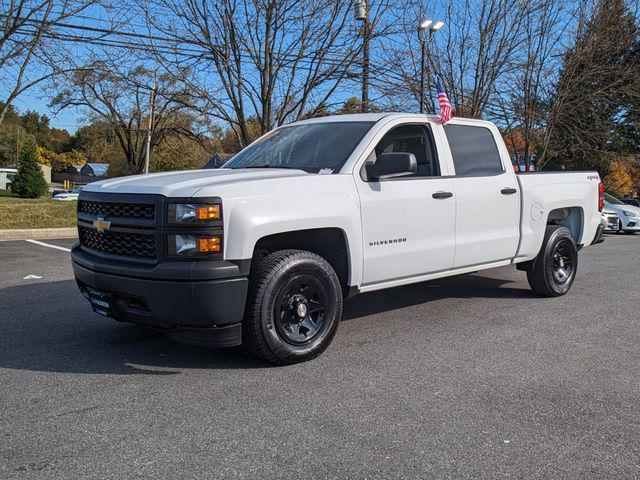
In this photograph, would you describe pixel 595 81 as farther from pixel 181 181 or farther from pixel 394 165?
pixel 181 181

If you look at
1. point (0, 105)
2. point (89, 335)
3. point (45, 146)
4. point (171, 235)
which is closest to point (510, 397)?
point (171, 235)

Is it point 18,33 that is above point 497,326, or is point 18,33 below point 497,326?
above

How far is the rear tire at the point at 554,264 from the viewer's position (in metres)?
6.68

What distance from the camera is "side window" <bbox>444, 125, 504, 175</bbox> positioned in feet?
18.9

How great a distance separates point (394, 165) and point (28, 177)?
2933 centimetres

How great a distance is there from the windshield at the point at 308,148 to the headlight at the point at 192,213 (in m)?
1.22

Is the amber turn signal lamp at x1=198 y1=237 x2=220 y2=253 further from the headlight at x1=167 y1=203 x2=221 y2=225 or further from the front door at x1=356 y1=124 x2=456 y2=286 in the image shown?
the front door at x1=356 y1=124 x2=456 y2=286

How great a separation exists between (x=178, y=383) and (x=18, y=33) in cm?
1224

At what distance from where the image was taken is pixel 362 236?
15.5 feet

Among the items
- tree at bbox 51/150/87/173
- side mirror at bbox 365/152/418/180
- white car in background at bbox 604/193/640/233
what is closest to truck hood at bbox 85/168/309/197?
side mirror at bbox 365/152/418/180

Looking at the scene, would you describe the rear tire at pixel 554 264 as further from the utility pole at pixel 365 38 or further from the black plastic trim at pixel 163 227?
the utility pole at pixel 365 38

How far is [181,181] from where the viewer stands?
4172 millimetres

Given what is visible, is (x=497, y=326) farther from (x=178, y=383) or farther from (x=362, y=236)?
(x=178, y=383)

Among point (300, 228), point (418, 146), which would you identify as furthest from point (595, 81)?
point (300, 228)
